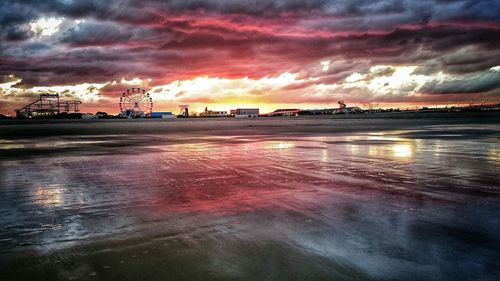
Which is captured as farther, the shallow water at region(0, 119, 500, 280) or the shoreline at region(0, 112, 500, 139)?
the shoreline at region(0, 112, 500, 139)

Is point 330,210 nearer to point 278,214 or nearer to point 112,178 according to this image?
point 278,214

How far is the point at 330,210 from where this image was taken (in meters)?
8.07

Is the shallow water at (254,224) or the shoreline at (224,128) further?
the shoreline at (224,128)

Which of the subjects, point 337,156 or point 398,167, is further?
point 337,156

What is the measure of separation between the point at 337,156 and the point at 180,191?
9.76 m

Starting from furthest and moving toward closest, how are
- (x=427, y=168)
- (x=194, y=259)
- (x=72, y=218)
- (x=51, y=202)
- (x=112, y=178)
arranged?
1. (x=427, y=168)
2. (x=112, y=178)
3. (x=51, y=202)
4. (x=72, y=218)
5. (x=194, y=259)

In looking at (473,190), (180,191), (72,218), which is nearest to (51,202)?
(72,218)

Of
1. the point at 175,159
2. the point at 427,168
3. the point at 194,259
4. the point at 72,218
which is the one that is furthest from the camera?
the point at 175,159

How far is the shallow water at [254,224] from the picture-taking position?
5.16 m

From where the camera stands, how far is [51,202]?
30.1 ft

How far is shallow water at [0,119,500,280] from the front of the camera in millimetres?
5160

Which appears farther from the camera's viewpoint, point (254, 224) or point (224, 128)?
point (224, 128)

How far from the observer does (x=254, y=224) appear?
23.4ft

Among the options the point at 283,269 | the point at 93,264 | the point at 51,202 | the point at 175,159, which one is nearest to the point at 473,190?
the point at 283,269
